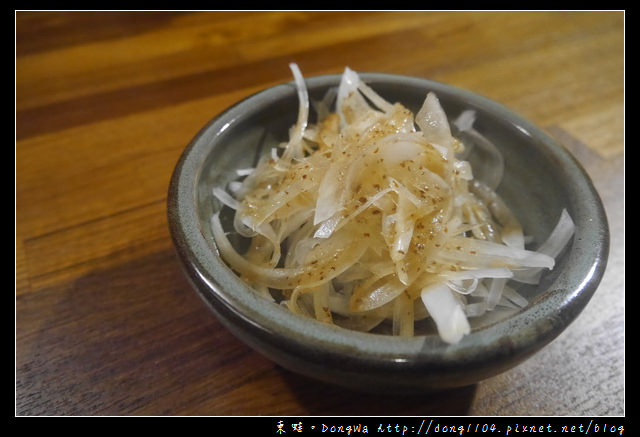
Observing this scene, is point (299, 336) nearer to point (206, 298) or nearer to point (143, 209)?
point (206, 298)

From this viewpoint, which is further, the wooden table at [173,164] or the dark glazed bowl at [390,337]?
the wooden table at [173,164]

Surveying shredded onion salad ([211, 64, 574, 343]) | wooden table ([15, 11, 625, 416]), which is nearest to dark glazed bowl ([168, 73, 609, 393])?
shredded onion salad ([211, 64, 574, 343])

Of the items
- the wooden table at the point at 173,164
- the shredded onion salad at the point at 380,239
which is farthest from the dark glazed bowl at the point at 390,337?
the wooden table at the point at 173,164

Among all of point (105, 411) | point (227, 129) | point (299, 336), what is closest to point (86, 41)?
point (227, 129)

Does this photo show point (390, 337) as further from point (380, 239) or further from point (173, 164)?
point (173, 164)

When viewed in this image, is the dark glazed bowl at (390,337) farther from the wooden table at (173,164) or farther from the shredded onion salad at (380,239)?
the wooden table at (173,164)

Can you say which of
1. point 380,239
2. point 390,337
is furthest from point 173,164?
point 390,337
